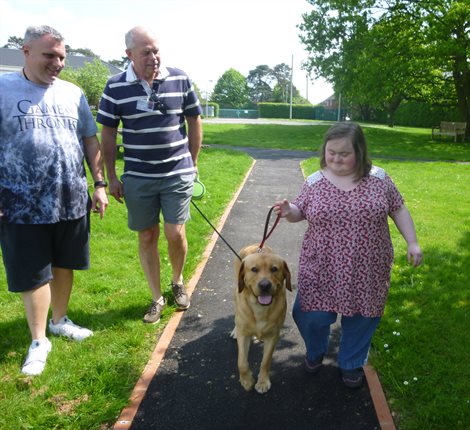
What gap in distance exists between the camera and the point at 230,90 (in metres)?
94.8

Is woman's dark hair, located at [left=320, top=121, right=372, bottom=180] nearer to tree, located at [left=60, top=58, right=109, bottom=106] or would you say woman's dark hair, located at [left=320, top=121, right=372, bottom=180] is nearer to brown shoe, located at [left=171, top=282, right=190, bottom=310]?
brown shoe, located at [left=171, top=282, right=190, bottom=310]

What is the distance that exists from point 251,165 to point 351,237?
1109 centimetres

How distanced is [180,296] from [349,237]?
2.17 m

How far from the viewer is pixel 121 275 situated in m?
5.04

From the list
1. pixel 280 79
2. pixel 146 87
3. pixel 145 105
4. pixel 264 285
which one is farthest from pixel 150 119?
pixel 280 79

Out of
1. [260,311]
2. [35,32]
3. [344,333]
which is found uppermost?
[35,32]

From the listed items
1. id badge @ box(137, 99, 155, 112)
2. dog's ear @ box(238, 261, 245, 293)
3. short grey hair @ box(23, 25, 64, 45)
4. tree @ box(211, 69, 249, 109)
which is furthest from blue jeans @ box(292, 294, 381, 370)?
tree @ box(211, 69, 249, 109)

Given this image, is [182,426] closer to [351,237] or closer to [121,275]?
[351,237]

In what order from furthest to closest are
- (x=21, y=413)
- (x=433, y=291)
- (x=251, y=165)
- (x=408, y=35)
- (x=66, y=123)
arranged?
(x=408, y=35), (x=251, y=165), (x=433, y=291), (x=66, y=123), (x=21, y=413)

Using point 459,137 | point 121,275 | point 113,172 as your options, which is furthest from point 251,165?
point 459,137

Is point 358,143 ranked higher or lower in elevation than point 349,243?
higher

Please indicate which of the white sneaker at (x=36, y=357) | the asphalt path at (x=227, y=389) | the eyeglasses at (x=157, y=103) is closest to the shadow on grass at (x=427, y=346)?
→ the asphalt path at (x=227, y=389)

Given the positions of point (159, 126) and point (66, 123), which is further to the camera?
point (159, 126)

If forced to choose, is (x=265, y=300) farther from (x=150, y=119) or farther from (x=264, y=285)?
(x=150, y=119)
